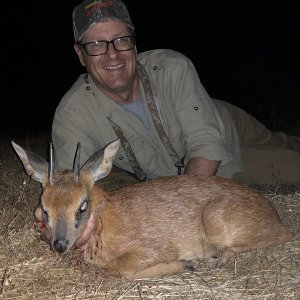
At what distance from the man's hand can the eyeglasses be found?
7.03 feet

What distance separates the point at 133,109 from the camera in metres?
7.11

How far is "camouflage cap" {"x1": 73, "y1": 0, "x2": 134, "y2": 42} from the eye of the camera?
673 centimetres

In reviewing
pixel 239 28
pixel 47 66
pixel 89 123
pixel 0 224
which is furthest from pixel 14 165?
pixel 239 28

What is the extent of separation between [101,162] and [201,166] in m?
1.45

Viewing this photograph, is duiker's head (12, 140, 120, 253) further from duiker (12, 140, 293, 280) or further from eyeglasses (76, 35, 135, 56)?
eyeglasses (76, 35, 135, 56)

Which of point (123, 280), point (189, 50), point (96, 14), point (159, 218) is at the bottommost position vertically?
point (189, 50)

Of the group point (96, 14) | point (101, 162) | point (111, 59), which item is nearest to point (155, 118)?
point (111, 59)

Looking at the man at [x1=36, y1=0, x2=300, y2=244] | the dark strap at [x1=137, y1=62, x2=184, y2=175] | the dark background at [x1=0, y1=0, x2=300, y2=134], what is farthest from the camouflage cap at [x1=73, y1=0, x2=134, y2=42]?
the dark background at [x1=0, y1=0, x2=300, y2=134]

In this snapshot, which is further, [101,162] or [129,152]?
[129,152]

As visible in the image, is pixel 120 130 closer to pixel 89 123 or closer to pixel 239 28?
pixel 89 123

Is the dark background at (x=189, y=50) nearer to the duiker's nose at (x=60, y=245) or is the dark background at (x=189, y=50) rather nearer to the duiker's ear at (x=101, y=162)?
the duiker's ear at (x=101, y=162)

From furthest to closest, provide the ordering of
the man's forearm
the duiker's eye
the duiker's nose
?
the man's forearm
the duiker's eye
the duiker's nose

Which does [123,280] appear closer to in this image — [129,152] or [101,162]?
[101,162]

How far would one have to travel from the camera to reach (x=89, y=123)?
6992 mm
